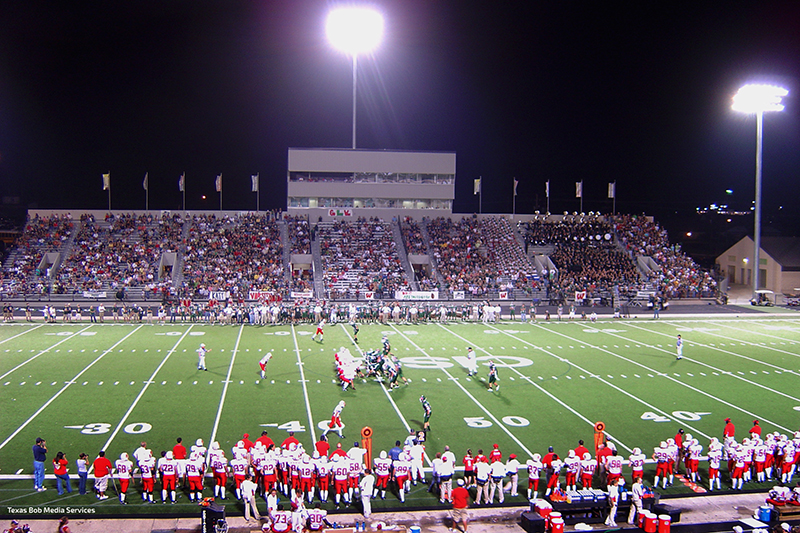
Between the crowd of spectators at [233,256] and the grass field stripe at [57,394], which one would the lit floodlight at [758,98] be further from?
the grass field stripe at [57,394]

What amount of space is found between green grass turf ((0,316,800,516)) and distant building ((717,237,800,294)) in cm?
1861

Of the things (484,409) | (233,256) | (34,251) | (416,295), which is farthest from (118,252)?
(484,409)

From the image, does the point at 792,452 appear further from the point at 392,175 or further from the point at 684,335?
the point at 392,175

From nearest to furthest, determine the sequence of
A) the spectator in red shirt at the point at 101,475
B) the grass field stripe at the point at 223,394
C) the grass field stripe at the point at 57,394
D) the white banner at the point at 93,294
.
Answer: the spectator in red shirt at the point at 101,475
the grass field stripe at the point at 57,394
the grass field stripe at the point at 223,394
the white banner at the point at 93,294

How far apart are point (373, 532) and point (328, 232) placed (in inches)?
1411

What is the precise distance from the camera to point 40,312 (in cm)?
3144

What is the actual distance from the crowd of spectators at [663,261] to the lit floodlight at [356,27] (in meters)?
23.5

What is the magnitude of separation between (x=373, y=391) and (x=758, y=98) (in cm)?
3207

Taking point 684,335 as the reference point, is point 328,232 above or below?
above

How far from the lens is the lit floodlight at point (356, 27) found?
37312 millimetres

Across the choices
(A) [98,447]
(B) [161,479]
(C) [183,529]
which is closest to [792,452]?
(C) [183,529]

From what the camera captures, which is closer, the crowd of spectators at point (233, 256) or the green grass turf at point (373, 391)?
the green grass turf at point (373, 391)

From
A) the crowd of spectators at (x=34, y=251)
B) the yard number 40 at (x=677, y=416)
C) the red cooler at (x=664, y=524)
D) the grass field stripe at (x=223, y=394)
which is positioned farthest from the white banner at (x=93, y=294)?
the red cooler at (x=664, y=524)

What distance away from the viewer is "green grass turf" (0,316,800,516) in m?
13.6
